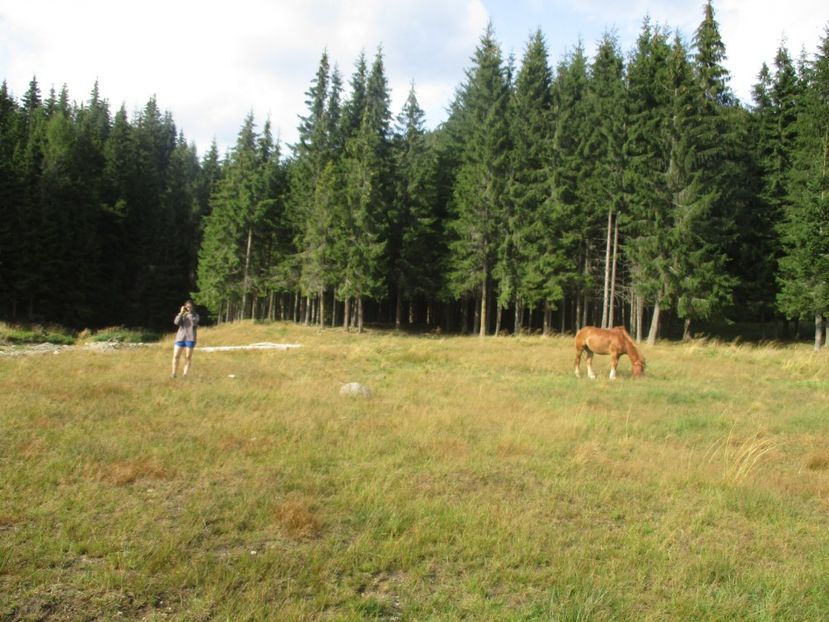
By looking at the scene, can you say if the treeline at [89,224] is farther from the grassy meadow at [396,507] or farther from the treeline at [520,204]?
the grassy meadow at [396,507]

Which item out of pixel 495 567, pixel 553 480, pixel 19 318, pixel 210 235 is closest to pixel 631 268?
pixel 553 480

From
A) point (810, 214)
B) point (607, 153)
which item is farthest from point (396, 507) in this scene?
point (607, 153)

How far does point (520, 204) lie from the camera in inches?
1502

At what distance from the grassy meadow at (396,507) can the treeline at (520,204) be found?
2291cm

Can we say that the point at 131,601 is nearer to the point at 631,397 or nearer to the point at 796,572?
the point at 796,572

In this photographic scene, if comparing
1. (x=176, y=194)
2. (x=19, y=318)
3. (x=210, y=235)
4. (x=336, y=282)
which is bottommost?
(x=19, y=318)

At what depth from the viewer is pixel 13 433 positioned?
26.1 feet

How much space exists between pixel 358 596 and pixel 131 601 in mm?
1666

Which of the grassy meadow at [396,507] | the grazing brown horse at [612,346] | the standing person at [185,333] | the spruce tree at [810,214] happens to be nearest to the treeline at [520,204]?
the spruce tree at [810,214]

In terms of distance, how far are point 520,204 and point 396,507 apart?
3430 cm

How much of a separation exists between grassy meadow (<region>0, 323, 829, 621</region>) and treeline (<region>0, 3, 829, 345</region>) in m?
22.9

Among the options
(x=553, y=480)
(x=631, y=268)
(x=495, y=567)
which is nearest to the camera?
(x=495, y=567)

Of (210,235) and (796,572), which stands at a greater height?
(210,235)

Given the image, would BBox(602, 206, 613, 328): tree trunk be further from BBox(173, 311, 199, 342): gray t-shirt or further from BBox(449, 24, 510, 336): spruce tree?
BBox(173, 311, 199, 342): gray t-shirt
